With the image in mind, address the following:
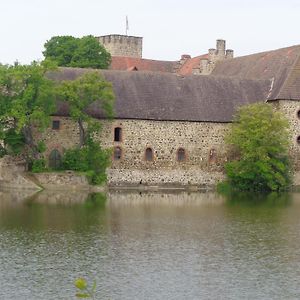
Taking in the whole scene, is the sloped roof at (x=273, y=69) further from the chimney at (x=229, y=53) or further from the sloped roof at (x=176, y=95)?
the chimney at (x=229, y=53)

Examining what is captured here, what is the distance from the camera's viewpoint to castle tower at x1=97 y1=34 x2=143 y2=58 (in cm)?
9119

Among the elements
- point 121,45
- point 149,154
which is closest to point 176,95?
point 149,154

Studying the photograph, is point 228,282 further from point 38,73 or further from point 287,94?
point 287,94

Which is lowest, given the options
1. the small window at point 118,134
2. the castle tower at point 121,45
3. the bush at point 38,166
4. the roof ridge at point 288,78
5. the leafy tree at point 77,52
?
the bush at point 38,166

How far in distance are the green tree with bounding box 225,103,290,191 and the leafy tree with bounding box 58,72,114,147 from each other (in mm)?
8665

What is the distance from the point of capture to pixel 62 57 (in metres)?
72.6

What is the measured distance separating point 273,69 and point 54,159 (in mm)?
17607

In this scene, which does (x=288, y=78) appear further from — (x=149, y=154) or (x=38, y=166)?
(x=38, y=166)

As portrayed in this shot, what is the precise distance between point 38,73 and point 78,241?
72.2 feet

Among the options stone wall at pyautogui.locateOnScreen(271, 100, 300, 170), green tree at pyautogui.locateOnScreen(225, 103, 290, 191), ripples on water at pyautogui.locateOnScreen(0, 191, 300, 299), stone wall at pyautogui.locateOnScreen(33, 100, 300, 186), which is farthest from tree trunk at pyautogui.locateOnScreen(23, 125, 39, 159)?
stone wall at pyautogui.locateOnScreen(271, 100, 300, 170)

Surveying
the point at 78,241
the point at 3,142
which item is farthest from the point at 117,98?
the point at 78,241

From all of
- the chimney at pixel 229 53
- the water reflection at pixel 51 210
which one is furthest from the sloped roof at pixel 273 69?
the water reflection at pixel 51 210

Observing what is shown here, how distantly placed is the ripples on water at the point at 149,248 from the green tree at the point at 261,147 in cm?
885

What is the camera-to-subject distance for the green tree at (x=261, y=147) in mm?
55281
